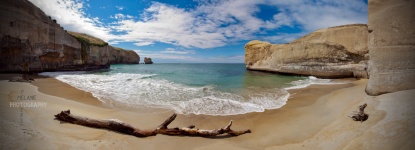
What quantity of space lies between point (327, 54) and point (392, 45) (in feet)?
61.2

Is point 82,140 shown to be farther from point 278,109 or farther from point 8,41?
point 8,41

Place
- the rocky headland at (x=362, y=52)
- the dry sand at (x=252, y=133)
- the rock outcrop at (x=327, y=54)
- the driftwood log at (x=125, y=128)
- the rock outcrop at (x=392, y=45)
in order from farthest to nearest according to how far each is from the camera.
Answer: the rock outcrop at (x=327, y=54)
the rocky headland at (x=362, y=52)
the rock outcrop at (x=392, y=45)
the driftwood log at (x=125, y=128)
the dry sand at (x=252, y=133)

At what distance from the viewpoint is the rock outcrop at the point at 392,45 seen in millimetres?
4324

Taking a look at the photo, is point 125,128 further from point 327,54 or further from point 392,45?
point 327,54

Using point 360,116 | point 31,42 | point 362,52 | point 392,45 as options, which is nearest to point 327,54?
point 362,52

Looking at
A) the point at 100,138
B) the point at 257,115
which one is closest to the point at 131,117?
the point at 100,138

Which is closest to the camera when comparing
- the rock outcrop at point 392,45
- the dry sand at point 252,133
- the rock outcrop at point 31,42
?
the dry sand at point 252,133

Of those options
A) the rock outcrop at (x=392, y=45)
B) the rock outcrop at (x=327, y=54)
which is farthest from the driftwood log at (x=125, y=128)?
the rock outcrop at (x=327, y=54)

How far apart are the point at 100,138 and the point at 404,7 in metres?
7.98

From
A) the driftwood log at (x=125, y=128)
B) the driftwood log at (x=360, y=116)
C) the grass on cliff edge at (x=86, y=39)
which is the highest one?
the grass on cliff edge at (x=86, y=39)

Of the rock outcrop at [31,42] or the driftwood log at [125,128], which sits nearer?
the driftwood log at [125,128]

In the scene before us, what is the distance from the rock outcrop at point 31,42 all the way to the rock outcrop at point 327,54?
94.0 feet

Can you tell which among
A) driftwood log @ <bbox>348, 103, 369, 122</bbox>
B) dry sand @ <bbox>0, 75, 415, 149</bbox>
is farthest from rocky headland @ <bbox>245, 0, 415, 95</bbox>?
driftwood log @ <bbox>348, 103, 369, 122</bbox>

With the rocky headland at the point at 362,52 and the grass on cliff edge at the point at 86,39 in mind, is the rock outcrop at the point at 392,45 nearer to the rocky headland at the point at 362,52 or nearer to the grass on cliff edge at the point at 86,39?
the rocky headland at the point at 362,52
